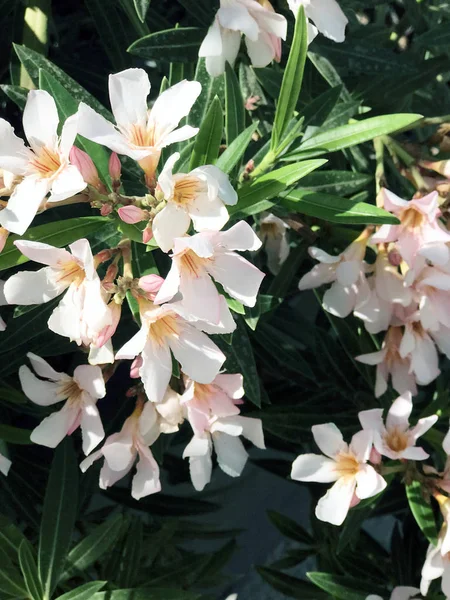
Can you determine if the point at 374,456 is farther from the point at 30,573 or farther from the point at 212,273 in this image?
the point at 30,573

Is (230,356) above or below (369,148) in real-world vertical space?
below

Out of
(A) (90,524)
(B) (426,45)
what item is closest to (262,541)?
(A) (90,524)

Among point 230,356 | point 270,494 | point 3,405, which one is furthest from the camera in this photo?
point 270,494

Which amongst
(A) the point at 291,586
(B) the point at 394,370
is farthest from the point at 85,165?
(A) the point at 291,586

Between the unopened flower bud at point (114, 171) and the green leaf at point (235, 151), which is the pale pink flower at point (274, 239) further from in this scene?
the unopened flower bud at point (114, 171)

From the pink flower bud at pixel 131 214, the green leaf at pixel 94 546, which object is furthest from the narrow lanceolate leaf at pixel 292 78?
the green leaf at pixel 94 546

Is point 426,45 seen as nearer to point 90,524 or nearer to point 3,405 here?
point 3,405
